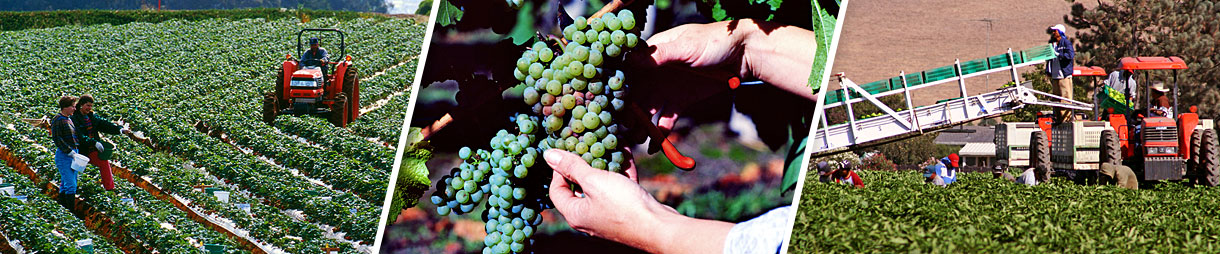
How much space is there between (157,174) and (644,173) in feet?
29.0

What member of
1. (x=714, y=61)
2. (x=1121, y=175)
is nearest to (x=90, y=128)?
(x=714, y=61)

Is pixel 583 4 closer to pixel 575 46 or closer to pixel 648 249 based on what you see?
pixel 575 46

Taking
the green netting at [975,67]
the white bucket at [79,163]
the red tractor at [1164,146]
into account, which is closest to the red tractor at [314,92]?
the white bucket at [79,163]

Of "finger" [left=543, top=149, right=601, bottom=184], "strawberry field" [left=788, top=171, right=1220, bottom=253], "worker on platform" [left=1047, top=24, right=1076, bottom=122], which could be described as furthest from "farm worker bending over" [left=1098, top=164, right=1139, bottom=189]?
"finger" [left=543, top=149, right=601, bottom=184]

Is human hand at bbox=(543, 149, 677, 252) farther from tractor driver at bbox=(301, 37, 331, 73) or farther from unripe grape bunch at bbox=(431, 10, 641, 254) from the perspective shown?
tractor driver at bbox=(301, 37, 331, 73)

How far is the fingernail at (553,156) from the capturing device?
143 centimetres

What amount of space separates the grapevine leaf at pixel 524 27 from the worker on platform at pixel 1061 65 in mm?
8446

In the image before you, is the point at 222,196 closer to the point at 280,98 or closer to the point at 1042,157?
the point at 280,98

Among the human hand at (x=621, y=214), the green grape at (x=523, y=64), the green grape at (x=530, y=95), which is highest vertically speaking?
the green grape at (x=523, y=64)

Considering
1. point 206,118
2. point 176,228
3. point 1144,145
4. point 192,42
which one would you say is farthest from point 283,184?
point 192,42

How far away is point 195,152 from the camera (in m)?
9.99

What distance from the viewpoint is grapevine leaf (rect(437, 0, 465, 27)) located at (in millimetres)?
1403

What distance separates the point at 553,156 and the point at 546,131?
0.15 ft

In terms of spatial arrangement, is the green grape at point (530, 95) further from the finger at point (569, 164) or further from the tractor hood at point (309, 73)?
the tractor hood at point (309, 73)
